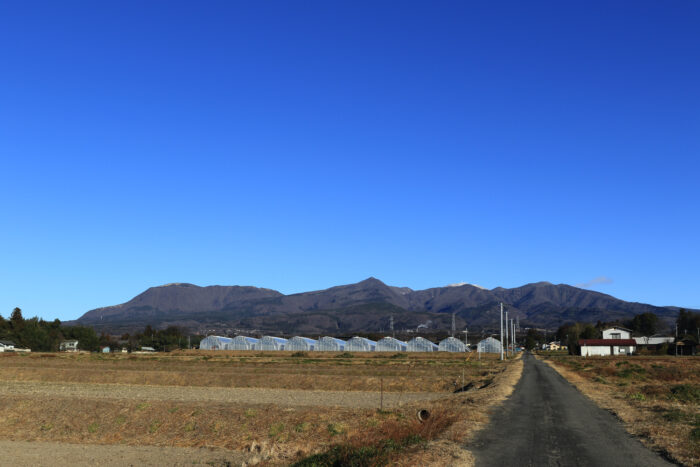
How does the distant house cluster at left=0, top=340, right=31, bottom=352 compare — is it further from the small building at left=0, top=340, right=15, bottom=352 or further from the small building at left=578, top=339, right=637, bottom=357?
the small building at left=578, top=339, right=637, bottom=357

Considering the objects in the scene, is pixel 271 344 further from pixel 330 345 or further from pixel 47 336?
pixel 47 336

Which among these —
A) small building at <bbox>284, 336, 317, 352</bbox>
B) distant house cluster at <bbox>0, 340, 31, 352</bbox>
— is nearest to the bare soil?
distant house cluster at <bbox>0, 340, 31, 352</bbox>

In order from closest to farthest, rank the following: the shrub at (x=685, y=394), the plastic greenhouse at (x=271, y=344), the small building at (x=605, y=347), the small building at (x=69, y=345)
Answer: the shrub at (x=685, y=394)
the small building at (x=605, y=347)
the plastic greenhouse at (x=271, y=344)
the small building at (x=69, y=345)

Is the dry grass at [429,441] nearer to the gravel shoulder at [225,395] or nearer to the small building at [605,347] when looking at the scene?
the gravel shoulder at [225,395]

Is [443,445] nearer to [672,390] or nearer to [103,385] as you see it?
[672,390]

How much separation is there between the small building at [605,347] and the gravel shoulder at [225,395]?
112414mm

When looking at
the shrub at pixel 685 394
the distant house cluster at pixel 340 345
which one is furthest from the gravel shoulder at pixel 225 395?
the distant house cluster at pixel 340 345

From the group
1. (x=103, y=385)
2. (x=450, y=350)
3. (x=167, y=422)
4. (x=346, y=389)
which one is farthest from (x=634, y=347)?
(x=167, y=422)

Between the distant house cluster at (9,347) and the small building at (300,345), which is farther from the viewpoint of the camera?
the small building at (300,345)

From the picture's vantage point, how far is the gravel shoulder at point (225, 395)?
143 ft

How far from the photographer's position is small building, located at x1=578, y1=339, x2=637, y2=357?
148 metres

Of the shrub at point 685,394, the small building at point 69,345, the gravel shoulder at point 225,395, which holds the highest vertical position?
the shrub at point 685,394

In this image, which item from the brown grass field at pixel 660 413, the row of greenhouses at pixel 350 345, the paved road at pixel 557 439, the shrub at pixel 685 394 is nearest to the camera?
the paved road at pixel 557 439

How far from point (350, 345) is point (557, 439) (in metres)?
152
